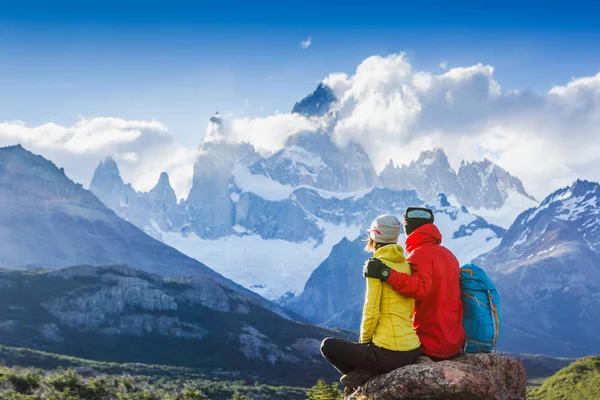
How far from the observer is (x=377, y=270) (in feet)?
47.2

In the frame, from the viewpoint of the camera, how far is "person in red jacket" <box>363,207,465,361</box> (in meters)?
15.7

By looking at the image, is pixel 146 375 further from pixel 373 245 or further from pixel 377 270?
pixel 377 270

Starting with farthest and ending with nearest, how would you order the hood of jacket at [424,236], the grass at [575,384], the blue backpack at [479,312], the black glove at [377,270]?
the grass at [575,384] → the blue backpack at [479,312] → the hood of jacket at [424,236] → the black glove at [377,270]

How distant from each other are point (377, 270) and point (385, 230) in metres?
1.51

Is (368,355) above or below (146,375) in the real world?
above

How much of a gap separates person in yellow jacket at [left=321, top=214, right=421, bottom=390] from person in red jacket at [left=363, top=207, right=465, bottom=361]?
659 millimetres

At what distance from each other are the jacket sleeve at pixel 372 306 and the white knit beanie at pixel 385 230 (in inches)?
49.4

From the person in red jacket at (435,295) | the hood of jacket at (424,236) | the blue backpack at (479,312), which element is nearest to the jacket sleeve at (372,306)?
the person in red jacket at (435,295)

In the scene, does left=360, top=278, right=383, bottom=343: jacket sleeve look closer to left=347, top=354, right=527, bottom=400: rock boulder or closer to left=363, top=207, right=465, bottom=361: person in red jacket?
left=363, top=207, right=465, bottom=361: person in red jacket

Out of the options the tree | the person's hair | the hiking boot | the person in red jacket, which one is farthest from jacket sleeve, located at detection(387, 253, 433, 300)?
the tree

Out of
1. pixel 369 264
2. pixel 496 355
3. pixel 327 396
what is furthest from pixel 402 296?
pixel 327 396

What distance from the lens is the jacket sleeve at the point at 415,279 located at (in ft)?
47.7

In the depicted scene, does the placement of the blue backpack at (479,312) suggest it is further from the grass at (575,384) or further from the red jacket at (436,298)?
the grass at (575,384)

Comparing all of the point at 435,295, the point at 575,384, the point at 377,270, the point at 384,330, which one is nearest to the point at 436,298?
the point at 435,295
